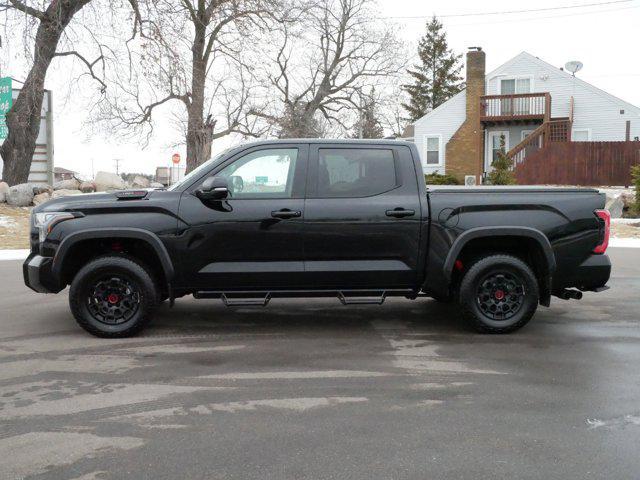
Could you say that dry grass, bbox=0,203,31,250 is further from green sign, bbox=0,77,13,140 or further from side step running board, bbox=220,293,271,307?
side step running board, bbox=220,293,271,307

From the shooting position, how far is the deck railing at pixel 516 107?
116 feet

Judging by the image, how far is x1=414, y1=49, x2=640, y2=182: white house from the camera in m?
35.5

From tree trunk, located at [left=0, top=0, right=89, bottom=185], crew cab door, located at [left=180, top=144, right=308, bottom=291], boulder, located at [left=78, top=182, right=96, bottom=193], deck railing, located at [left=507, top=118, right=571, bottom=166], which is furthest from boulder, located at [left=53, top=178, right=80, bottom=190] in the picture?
crew cab door, located at [left=180, top=144, right=308, bottom=291]

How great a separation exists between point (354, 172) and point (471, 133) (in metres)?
32.6

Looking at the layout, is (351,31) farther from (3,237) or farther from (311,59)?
(3,237)

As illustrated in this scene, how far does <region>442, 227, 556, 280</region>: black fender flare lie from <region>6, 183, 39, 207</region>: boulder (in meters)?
18.0

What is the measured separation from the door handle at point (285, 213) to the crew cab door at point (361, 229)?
0.34 feet

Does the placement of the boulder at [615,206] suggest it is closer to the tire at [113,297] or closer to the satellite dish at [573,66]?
the satellite dish at [573,66]

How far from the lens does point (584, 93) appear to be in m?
36.3

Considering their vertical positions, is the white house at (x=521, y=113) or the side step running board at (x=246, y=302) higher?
the white house at (x=521, y=113)

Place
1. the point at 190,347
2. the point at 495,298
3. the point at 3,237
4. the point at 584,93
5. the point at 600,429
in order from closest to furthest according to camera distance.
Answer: the point at 600,429 → the point at 190,347 → the point at 495,298 → the point at 3,237 → the point at 584,93

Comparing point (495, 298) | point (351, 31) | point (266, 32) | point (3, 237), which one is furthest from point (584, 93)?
point (495, 298)

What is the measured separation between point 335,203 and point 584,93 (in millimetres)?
33638

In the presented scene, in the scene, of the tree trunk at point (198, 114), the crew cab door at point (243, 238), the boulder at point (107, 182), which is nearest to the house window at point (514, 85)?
the tree trunk at point (198, 114)
